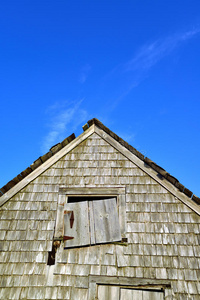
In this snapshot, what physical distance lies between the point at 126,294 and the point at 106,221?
1541 mm

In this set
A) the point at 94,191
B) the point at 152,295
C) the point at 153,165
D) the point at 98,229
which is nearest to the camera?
the point at 152,295

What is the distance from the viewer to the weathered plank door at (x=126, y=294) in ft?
16.1

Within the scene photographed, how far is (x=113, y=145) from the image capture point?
6.85m

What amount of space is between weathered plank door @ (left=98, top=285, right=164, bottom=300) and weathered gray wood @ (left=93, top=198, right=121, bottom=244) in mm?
971

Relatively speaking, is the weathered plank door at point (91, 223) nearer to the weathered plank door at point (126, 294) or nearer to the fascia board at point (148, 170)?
the weathered plank door at point (126, 294)

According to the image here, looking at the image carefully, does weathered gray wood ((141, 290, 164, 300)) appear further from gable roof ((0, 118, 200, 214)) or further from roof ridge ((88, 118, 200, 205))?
roof ridge ((88, 118, 200, 205))

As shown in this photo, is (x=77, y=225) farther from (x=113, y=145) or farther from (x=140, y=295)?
(x=113, y=145)

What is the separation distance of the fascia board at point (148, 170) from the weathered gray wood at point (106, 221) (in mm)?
1241

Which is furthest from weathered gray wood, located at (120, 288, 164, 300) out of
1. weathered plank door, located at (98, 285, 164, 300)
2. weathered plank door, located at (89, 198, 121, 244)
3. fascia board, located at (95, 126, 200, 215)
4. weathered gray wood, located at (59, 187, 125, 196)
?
weathered gray wood, located at (59, 187, 125, 196)

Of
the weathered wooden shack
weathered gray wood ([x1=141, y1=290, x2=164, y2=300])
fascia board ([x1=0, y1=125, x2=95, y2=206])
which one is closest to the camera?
weathered gray wood ([x1=141, y1=290, x2=164, y2=300])

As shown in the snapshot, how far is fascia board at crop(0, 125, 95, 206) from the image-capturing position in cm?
620

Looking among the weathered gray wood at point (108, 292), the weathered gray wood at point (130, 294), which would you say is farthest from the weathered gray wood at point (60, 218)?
the weathered gray wood at point (130, 294)

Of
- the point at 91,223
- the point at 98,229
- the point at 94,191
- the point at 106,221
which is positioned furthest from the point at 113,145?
the point at 98,229

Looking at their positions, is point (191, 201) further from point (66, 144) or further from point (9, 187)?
point (9, 187)
